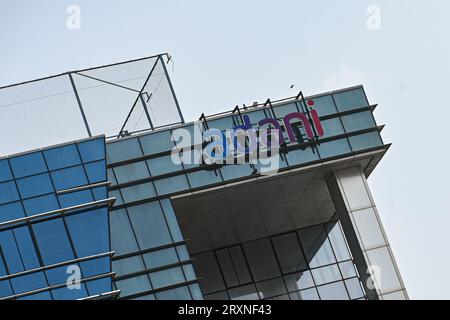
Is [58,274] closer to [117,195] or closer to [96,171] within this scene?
[117,195]

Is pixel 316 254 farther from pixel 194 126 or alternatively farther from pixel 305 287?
pixel 194 126

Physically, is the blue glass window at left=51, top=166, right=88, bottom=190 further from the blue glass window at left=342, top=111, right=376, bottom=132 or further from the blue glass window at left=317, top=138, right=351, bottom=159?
the blue glass window at left=342, top=111, right=376, bottom=132

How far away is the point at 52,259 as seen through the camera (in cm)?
3181

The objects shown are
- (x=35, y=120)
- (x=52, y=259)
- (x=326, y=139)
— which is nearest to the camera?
(x=52, y=259)

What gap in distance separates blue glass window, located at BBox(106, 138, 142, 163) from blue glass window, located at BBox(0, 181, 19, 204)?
392 cm

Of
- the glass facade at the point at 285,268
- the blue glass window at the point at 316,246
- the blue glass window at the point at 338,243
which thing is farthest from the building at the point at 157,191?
the blue glass window at the point at 316,246

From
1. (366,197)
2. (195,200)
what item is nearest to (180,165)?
(195,200)

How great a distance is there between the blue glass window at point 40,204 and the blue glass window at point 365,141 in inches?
491

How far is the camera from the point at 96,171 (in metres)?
33.7

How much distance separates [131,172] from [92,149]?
1.78m

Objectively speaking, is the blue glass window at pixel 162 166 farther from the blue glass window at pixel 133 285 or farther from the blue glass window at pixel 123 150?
the blue glass window at pixel 133 285

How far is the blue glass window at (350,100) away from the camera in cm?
3666
